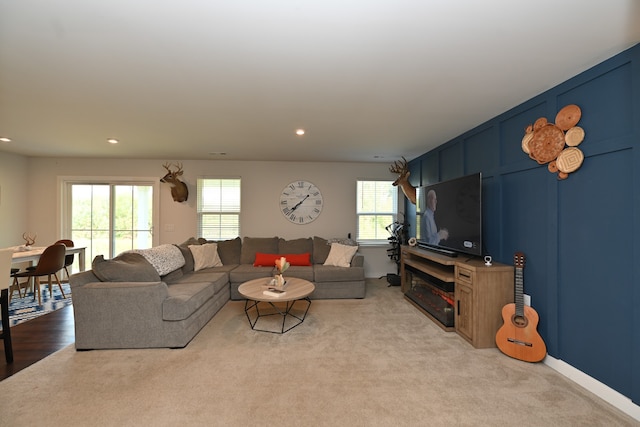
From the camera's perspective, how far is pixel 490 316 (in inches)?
101

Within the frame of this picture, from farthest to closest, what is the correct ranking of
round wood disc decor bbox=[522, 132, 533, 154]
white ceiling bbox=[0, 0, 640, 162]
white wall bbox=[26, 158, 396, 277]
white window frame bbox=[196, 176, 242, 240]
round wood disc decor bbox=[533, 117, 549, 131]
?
1. white window frame bbox=[196, 176, 242, 240]
2. white wall bbox=[26, 158, 396, 277]
3. round wood disc decor bbox=[522, 132, 533, 154]
4. round wood disc decor bbox=[533, 117, 549, 131]
5. white ceiling bbox=[0, 0, 640, 162]

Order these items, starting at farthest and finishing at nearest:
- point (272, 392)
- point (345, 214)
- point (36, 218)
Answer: point (345, 214), point (36, 218), point (272, 392)

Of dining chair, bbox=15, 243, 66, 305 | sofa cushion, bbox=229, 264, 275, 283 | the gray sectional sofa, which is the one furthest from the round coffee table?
dining chair, bbox=15, 243, 66, 305

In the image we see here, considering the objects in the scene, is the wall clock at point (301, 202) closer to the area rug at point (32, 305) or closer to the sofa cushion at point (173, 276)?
the sofa cushion at point (173, 276)

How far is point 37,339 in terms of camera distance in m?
2.74

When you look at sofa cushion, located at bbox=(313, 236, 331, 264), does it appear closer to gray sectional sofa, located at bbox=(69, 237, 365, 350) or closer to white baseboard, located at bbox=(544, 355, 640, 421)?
gray sectional sofa, located at bbox=(69, 237, 365, 350)

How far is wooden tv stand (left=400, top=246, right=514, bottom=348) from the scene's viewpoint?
8.36 ft

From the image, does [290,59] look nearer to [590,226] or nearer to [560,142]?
[560,142]

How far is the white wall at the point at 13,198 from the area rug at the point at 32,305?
1195 mm

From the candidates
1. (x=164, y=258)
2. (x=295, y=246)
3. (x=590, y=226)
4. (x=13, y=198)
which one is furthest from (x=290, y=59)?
(x=13, y=198)

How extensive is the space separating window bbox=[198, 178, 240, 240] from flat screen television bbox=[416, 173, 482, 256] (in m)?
3.50

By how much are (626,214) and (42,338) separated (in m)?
5.32

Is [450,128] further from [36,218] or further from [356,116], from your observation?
[36,218]

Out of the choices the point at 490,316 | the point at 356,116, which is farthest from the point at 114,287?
the point at 490,316
